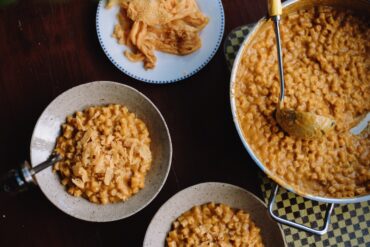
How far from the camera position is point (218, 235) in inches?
93.1

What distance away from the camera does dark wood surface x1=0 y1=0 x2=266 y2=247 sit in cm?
247

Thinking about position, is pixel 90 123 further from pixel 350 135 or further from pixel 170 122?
pixel 350 135

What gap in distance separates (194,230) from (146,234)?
0.23 m

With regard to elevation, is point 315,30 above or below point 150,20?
below

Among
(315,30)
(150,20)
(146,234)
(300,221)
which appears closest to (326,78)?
(315,30)

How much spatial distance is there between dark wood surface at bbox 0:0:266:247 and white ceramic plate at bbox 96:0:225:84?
0.21 ft

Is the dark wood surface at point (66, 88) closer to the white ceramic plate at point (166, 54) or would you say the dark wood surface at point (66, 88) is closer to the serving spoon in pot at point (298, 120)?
the white ceramic plate at point (166, 54)

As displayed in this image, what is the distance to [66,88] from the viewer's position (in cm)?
251

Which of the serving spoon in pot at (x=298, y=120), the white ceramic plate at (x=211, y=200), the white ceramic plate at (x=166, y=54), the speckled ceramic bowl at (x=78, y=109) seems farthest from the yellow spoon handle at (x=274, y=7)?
the white ceramic plate at (x=211, y=200)

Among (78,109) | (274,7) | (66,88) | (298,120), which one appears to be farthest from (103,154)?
(274,7)

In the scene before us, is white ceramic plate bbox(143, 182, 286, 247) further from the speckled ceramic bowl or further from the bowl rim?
the bowl rim

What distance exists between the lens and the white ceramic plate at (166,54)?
8.09 feet

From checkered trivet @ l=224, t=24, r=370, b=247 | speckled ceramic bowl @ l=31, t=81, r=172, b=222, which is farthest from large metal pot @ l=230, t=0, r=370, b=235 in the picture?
speckled ceramic bowl @ l=31, t=81, r=172, b=222

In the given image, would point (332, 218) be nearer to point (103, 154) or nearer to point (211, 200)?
point (211, 200)
